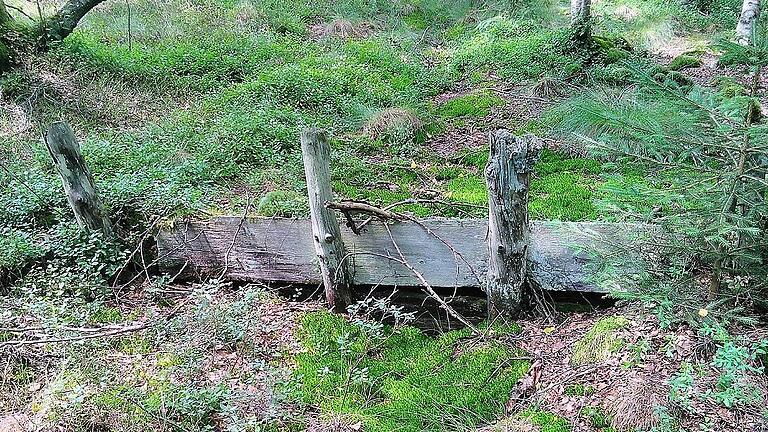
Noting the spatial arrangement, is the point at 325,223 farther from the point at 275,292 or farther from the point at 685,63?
the point at 685,63

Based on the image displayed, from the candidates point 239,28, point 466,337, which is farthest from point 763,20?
point 239,28

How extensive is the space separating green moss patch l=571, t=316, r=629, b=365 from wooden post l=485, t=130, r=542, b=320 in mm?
673

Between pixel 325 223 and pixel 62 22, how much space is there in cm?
696

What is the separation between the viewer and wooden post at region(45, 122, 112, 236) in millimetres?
4609

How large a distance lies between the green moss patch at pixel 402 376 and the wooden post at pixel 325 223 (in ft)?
0.92

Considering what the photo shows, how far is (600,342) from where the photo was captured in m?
3.61

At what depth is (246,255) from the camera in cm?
511

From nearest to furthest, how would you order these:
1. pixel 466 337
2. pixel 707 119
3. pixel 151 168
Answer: pixel 707 119 → pixel 466 337 → pixel 151 168

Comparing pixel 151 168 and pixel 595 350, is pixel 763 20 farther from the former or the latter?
pixel 151 168

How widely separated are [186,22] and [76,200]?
716cm

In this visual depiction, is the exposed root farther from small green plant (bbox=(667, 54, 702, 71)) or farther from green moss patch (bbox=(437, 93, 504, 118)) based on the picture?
small green plant (bbox=(667, 54, 702, 71))

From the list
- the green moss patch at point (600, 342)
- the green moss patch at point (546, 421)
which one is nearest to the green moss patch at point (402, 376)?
the green moss patch at point (546, 421)

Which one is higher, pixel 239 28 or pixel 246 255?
pixel 239 28

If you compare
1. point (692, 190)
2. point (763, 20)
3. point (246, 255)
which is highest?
point (763, 20)
